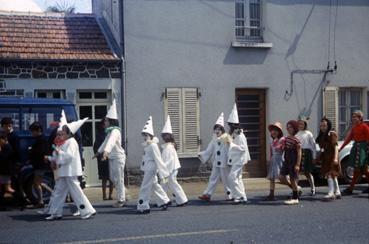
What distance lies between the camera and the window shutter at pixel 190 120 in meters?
14.6

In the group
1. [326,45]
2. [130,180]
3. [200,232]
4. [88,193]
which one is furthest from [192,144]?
[200,232]

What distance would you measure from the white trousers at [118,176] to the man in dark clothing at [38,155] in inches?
46.5

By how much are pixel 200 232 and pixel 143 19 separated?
7598 millimetres

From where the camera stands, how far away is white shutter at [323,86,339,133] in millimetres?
15773

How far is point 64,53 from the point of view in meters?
13.8

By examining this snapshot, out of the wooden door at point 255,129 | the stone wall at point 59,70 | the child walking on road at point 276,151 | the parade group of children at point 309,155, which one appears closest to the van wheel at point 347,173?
the parade group of children at point 309,155

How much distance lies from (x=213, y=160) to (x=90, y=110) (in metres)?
4.12

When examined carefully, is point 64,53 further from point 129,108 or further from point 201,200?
point 201,200

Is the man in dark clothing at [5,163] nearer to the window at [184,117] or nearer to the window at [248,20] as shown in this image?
the window at [184,117]

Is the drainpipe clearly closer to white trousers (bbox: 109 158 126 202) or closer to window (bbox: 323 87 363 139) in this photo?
white trousers (bbox: 109 158 126 202)

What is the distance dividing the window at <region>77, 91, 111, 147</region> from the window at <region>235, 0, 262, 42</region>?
13.5 ft

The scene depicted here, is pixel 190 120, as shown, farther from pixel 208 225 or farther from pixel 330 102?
pixel 208 225

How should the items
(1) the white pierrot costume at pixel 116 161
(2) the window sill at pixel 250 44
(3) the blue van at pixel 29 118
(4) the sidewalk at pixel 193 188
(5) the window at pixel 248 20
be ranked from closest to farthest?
(1) the white pierrot costume at pixel 116 161 → (3) the blue van at pixel 29 118 → (4) the sidewalk at pixel 193 188 → (2) the window sill at pixel 250 44 → (5) the window at pixel 248 20

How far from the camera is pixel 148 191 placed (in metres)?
9.80
